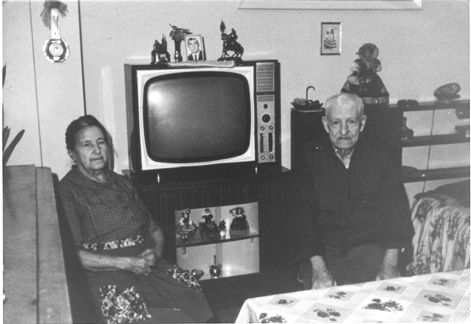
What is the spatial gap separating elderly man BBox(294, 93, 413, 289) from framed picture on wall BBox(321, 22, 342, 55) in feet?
3.54

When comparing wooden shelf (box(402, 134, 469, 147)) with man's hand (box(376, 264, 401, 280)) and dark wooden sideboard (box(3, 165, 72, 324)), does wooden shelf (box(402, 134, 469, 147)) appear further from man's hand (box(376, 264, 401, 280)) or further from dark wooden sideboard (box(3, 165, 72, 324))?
dark wooden sideboard (box(3, 165, 72, 324))

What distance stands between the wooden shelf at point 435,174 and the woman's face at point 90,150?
187 centimetres

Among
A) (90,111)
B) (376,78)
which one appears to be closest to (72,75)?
(90,111)

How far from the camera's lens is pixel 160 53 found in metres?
2.81

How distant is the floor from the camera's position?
2.97 meters

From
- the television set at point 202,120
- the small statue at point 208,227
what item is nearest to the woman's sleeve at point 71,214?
the television set at point 202,120

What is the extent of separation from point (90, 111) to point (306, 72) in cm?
128

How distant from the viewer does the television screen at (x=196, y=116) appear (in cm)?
270

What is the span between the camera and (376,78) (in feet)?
10.7

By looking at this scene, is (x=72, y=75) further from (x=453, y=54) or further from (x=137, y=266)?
(x=453, y=54)

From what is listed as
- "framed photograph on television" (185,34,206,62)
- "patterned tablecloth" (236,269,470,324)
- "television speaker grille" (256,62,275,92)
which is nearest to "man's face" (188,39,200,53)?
"framed photograph on television" (185,34,206,62)

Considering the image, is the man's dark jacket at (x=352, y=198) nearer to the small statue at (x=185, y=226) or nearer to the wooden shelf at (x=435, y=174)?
the small statue at (x=185, y=226)

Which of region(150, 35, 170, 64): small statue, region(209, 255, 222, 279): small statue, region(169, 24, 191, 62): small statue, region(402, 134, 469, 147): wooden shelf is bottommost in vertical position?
region(209, 255, 222, 279): small statue

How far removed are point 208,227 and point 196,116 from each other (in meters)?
0.62
